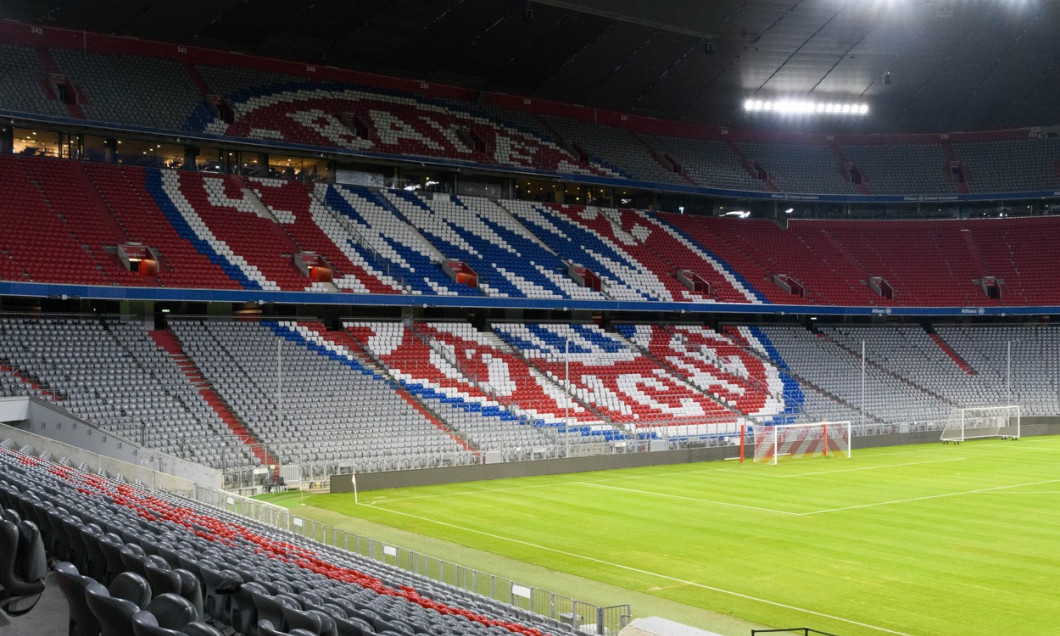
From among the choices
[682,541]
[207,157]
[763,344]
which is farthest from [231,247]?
[763,344]

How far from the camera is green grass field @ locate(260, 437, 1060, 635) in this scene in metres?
19.1

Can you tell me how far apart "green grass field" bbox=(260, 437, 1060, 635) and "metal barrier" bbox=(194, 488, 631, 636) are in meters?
1.67

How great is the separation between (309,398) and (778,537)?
2100cm

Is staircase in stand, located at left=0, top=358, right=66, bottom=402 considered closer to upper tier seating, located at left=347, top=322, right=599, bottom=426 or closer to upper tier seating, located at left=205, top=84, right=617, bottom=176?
upper tier seating, located at left=347, top=322, right=599, bottom=426

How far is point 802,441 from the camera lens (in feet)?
152

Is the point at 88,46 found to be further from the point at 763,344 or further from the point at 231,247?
the point at 763,344

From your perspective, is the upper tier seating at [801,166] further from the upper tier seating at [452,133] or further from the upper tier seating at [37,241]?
the upper tier seating at [37,241]

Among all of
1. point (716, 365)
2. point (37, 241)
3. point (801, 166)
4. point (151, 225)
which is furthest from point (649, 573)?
point (801, 166)

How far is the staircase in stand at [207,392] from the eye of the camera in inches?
1382

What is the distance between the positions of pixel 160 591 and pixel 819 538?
880 inches

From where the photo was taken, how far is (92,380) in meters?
35.8

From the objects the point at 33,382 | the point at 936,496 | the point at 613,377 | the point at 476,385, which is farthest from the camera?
the point at 613,377

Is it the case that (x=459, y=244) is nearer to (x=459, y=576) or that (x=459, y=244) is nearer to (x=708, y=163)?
(x=708, y=163)

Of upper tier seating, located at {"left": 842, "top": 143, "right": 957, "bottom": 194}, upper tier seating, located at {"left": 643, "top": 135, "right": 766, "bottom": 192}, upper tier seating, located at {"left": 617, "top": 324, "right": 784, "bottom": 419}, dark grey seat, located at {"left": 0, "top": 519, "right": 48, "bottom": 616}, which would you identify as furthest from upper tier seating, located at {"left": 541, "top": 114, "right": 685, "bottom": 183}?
dark grey seat, located at {"left": 0, "top": 519, "right": 48, "bottom": 616}
